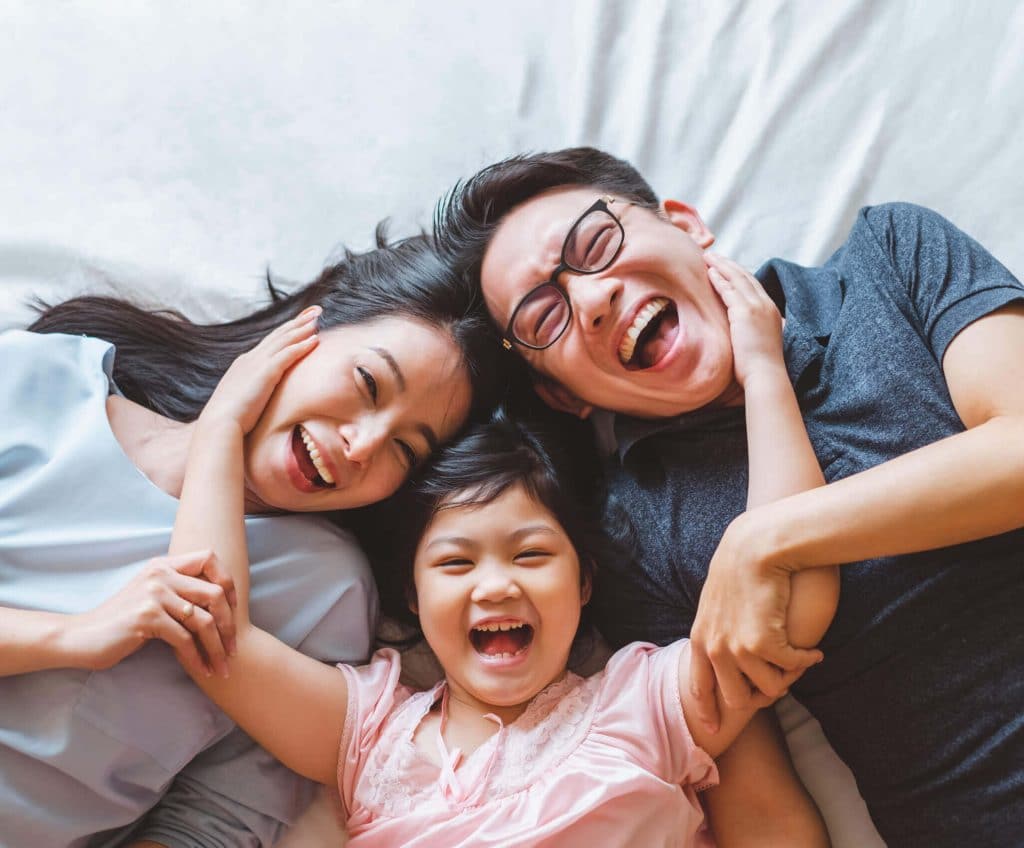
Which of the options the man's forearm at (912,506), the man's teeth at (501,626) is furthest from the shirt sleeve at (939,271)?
the man's teeth at (501,626)

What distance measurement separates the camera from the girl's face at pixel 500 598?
1322 millimetres

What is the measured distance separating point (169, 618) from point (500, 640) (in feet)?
1.41

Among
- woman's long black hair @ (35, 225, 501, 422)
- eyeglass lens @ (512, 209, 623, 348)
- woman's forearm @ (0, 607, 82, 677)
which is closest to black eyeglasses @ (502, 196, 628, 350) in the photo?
eyeglass lens @ (512, 209, 623, 348)

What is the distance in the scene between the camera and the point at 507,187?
5.06 feet

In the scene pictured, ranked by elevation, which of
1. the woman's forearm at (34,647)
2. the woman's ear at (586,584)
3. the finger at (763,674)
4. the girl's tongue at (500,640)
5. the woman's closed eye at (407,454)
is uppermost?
the woman's closed eye at (407,454)

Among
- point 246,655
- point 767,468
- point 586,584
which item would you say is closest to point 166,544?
point 246,655

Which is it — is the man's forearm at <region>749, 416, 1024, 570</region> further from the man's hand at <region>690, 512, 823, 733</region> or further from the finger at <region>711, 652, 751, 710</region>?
the finger at <region>711, 652, 751, 710</region>

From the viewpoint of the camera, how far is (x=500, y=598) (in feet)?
4.28

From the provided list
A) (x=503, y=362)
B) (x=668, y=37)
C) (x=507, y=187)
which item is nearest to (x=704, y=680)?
(x=503, y=362)

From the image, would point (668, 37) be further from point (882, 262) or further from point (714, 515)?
point (714, 515)

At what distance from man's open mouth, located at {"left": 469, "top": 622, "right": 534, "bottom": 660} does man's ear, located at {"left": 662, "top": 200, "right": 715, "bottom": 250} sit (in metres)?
0.63

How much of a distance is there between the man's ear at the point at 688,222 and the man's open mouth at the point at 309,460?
632 millimetres

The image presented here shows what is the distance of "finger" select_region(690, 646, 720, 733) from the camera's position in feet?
4.11

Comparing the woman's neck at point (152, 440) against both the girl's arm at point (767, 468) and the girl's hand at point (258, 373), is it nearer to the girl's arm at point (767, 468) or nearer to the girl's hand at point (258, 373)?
the girl's hand at point (258, 373)
